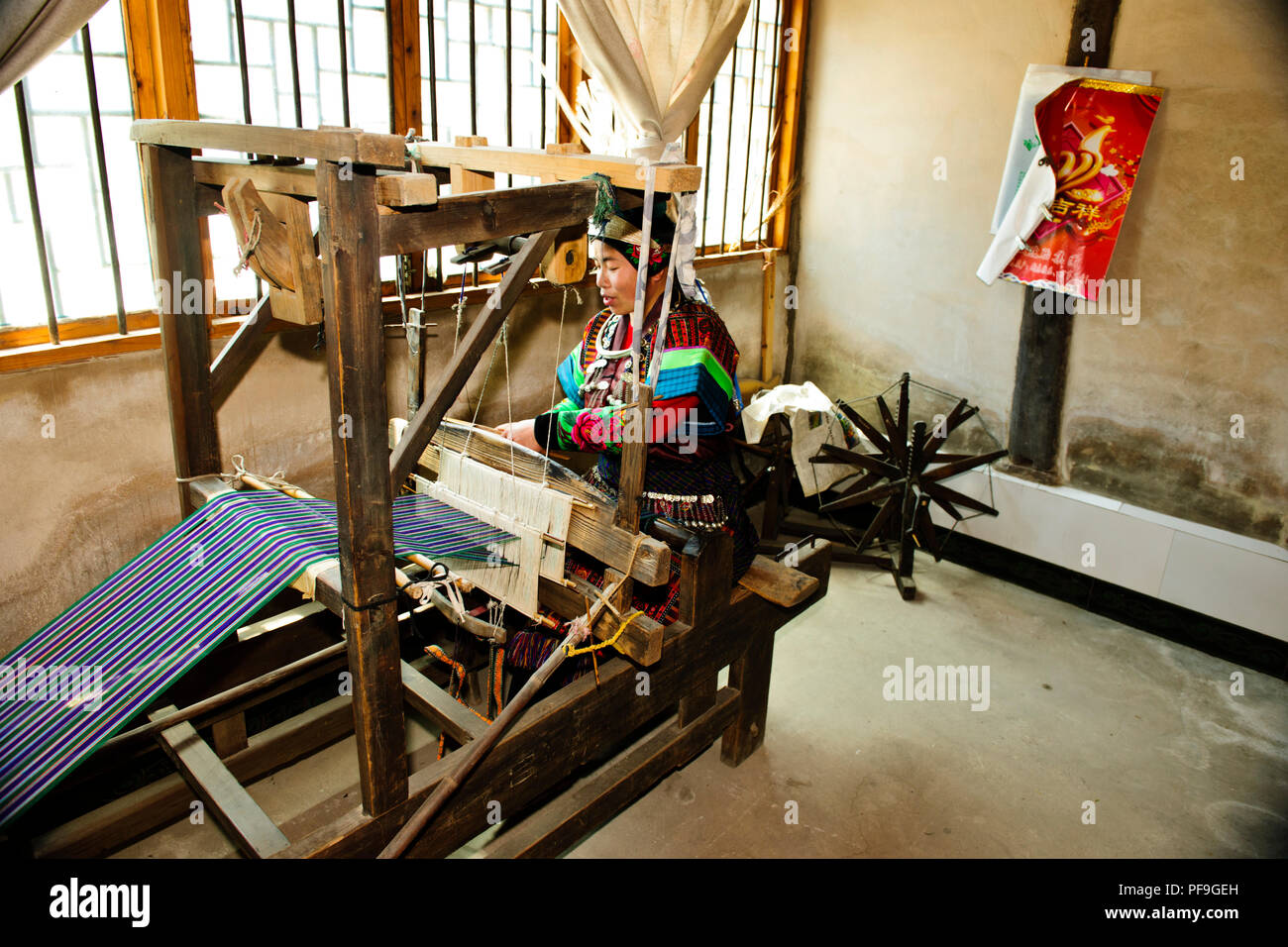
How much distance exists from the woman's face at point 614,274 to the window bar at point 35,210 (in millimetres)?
1740

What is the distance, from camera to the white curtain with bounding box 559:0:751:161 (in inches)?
125

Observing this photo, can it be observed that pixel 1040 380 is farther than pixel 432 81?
Yes

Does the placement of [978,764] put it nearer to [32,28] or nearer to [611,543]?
[611,543]

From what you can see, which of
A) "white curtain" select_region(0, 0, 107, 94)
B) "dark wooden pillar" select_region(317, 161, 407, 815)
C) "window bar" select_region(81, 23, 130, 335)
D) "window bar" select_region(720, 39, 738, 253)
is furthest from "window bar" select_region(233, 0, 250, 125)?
"window bar" select_region(720, 39, 738, 253)

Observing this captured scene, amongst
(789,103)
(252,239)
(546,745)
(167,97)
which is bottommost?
(546,745)

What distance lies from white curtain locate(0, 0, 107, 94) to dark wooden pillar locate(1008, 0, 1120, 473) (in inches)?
166

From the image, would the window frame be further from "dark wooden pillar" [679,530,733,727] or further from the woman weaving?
"dark wooden pillar" [679,530,733,727]

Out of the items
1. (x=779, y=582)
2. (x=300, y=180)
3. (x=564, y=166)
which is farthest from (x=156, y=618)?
(x=779, y=582)

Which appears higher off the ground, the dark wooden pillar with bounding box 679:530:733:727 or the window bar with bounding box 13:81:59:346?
the window bar with bounding box 13:81:59:346

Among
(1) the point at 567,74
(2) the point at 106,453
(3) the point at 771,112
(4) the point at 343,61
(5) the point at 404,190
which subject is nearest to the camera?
(5) the point at 404,190

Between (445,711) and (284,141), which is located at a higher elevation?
(284,141)

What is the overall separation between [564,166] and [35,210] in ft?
5.96

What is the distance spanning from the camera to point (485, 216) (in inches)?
77.2

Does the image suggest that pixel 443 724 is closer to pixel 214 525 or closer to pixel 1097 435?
pixel 214 525
